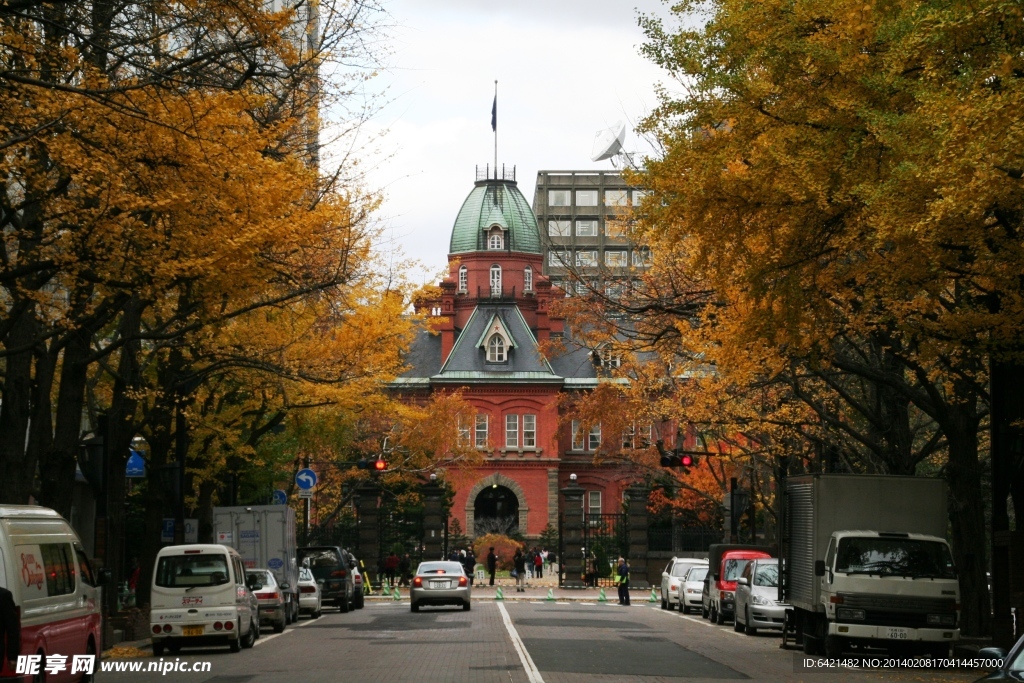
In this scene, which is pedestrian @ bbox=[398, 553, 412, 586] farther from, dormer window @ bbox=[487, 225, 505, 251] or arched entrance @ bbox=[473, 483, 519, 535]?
dormer window @ bbox=[487, 225, 505, 251]

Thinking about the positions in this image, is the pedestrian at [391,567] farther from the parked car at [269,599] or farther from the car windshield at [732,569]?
the parked car at [269,599]

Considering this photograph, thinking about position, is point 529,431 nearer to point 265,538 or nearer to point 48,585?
point 265,538

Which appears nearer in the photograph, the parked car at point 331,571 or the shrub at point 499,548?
the parked car at point 331,571

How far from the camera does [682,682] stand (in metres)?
18.5

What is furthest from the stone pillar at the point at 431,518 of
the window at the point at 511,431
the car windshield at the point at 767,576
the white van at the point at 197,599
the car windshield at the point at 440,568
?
the white van at the point at 197,599

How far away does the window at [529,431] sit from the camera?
97.2 meters

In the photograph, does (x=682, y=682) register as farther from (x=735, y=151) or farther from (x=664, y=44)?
(x=664, y=44)

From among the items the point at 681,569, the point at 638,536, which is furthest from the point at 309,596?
the point at 638,536

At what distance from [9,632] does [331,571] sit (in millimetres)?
30090

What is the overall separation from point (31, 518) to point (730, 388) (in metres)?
26.9

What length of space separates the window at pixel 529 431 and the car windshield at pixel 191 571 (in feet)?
237

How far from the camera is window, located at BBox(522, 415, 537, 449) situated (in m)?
97.2

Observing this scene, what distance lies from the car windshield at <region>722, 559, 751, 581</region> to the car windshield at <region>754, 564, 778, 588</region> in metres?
4.57

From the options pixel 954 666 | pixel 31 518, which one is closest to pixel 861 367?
pixel 954 666
